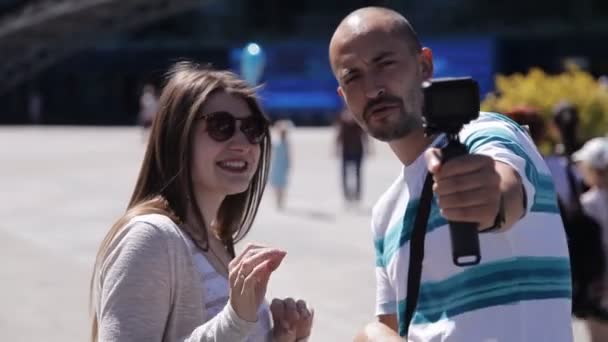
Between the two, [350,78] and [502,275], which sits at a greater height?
[350,78]

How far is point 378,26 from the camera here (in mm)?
2727

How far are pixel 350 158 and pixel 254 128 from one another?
15.0 m

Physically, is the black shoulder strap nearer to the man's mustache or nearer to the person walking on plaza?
the man's mustache

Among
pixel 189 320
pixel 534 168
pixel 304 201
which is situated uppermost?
pixel 534 168

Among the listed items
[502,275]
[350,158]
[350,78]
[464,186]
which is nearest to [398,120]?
[350,78]

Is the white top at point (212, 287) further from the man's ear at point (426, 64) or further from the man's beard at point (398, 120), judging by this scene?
the man's ear at point (426, 64)

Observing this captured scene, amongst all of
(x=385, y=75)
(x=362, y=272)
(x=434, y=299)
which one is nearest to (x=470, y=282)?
(x=434, y=299)

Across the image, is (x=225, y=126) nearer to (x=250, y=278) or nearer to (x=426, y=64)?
(x=250, y=278)

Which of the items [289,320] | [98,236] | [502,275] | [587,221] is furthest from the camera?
[98,236]

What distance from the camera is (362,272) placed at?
11297 millimetres

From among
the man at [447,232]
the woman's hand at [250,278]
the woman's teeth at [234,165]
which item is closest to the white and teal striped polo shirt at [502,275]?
the man at [447,232]

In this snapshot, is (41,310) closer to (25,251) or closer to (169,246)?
(25,251)

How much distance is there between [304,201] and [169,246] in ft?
51.3

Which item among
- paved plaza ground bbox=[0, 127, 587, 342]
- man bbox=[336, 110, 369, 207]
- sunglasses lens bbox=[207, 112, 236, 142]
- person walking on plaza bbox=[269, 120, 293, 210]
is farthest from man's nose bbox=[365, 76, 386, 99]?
man bbox=[336, 110, 369, 207]
